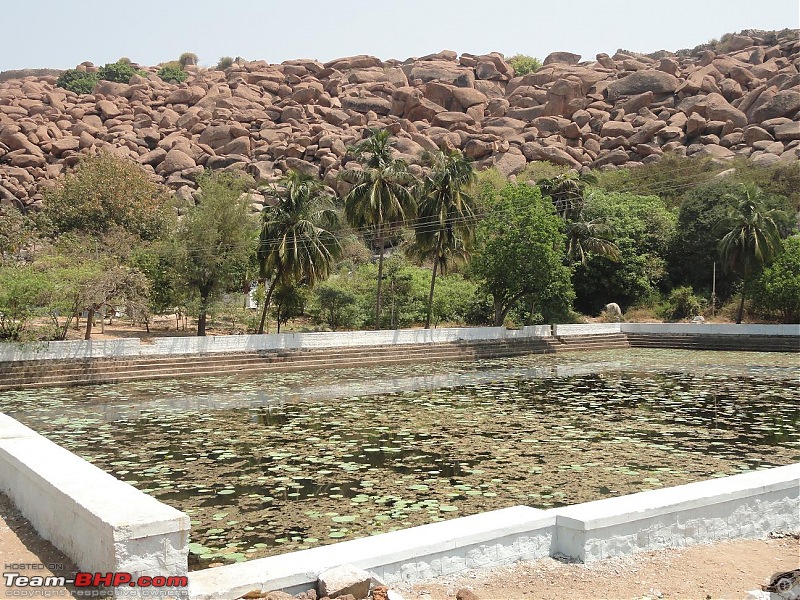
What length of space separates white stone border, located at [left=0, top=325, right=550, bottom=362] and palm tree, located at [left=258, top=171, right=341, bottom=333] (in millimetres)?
2549

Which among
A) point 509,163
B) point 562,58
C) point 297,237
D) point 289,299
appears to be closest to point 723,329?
point 289,299

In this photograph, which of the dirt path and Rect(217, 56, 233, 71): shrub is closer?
the dirt path

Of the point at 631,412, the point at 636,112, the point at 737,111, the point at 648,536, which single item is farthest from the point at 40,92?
the point at 648,536

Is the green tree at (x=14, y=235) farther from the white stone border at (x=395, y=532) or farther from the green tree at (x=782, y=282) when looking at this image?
the green tree at (x=782, y=282)

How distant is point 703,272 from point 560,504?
37.5 m

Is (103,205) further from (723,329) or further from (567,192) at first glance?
(723,329)

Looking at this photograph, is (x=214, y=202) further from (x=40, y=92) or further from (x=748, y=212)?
(x=40, y=92)

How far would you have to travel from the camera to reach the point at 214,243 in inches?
1076

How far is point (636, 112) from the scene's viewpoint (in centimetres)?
7406

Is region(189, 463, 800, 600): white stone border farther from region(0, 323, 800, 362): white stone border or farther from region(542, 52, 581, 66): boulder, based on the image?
region(542, 52, 581, 66): boulder

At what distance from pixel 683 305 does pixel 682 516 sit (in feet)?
120

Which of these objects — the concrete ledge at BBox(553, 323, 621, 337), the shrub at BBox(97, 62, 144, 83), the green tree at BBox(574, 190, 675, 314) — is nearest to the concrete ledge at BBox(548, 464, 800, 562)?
A: the concrete ledge at BBox(553, 323, 621, 337)

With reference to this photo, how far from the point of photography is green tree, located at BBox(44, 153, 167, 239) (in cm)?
3741

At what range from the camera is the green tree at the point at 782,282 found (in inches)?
1319
